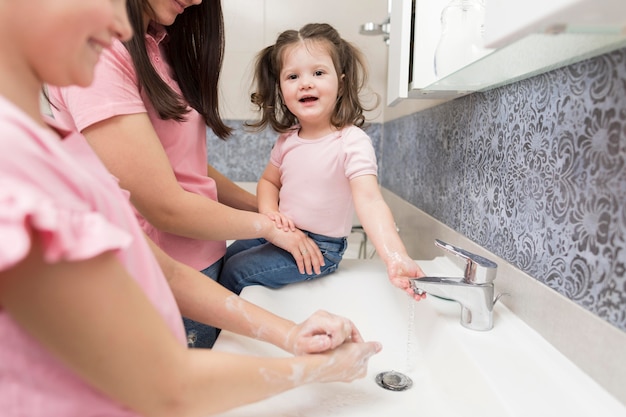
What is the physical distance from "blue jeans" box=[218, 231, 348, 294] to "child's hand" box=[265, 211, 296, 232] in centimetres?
5

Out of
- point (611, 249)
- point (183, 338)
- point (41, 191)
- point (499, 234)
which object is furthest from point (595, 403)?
point (41, 191)

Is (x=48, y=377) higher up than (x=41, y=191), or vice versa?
(x=41, y=191)

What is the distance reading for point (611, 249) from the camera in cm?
51

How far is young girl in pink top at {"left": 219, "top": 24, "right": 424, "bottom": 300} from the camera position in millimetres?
951

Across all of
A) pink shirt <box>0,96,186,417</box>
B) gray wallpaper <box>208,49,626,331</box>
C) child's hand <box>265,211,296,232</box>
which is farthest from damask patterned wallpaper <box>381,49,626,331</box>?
pink shirt <box>0,96,186,417</box>

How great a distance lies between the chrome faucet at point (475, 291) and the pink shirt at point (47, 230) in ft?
1.53

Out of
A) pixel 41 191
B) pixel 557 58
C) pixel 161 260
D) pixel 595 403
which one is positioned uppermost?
pixel 557 58

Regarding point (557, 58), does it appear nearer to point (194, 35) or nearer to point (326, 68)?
point (326, 68)

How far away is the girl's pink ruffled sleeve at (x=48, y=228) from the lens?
253 millimetres

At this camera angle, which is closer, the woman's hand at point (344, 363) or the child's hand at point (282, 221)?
the woman's hand at point (344, 363)

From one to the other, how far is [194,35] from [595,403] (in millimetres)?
950

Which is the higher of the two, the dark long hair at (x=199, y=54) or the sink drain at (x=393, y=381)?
the dark long hair at (x=199, y=54)

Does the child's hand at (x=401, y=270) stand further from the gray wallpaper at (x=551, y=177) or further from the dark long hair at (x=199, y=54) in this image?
the dark long hair at (x=199, y=54)

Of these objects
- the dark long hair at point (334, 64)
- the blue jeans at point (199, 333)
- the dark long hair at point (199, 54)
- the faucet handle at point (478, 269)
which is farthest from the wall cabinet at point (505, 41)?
the blue jeans at point (199, 333)
